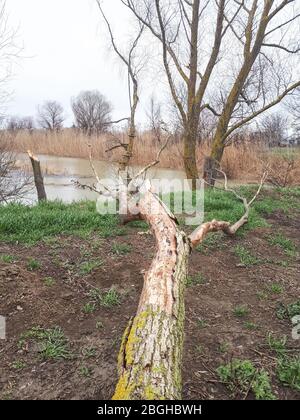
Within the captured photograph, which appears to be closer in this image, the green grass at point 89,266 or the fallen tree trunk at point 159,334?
the fallen tree trunk at point 159,334

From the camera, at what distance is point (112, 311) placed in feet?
8.75

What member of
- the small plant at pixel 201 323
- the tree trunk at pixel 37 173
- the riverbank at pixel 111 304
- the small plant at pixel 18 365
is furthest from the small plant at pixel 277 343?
the tree trunk at pixel 37 173

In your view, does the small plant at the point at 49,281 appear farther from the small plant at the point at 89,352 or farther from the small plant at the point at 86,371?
the small plant at the point at 86,371

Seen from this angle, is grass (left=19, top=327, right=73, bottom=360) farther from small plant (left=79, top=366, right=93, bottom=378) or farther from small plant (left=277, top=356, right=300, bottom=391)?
small plant (left=277, top=356, right=300, bottom=391)

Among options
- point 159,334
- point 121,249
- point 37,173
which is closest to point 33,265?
point 121,249

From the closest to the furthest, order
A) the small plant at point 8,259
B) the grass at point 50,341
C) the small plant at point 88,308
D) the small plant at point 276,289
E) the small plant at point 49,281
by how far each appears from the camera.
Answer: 1. the grass at point 50,341
2. the small plant at point 88,308
3. the small plant at point 49,281
4. the small plant at point 276,289
5. the small plant at point 8,259

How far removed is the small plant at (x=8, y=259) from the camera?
Answer: 3207 mm

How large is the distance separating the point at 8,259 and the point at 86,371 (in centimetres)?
163

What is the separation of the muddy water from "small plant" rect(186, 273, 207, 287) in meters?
6.29

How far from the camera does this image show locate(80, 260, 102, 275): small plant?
3.22 metres

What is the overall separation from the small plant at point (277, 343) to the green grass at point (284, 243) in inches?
72.8

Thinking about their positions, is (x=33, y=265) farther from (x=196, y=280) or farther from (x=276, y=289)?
(x=276, y=289)
